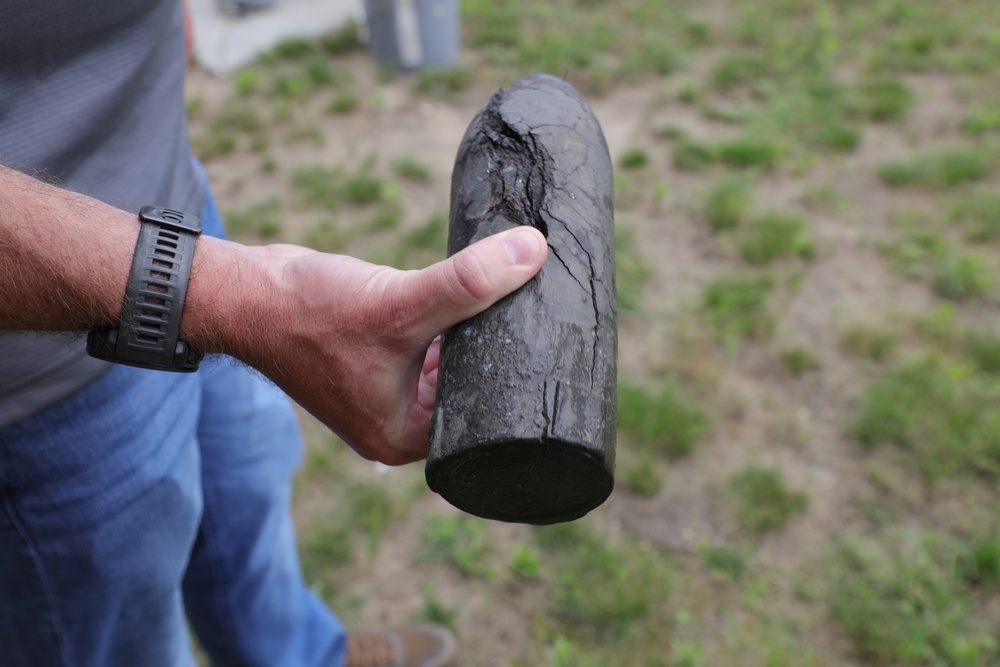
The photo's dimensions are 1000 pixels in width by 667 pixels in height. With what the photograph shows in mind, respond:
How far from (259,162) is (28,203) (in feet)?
Result: 13.0

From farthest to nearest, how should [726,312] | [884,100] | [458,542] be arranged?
1. [884,100]
2. [726,312]
3. [458,542]

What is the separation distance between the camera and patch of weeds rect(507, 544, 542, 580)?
3018 millimetres

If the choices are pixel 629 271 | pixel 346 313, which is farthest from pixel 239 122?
pixel 346 313

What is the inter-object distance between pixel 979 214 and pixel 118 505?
4.37m

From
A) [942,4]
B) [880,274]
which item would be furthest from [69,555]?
[942,4]

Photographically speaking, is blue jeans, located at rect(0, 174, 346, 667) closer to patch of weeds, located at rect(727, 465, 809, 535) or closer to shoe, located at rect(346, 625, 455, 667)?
shoe, located at rect(346, 625, 455, 667)

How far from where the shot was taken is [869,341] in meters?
3.75

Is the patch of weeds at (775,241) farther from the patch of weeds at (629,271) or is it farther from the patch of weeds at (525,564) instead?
the patch of weeds at (525,564)

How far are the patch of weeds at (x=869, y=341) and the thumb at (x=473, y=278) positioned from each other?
109 inches

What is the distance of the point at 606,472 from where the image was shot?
1480 mm

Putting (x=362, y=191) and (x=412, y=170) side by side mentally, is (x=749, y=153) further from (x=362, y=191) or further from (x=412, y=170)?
(x=362, y=191)

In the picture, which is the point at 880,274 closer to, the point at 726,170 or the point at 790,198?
the point at 790,198

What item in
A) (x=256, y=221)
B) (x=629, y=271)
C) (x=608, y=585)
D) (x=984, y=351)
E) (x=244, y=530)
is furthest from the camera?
(x=256, y=221)

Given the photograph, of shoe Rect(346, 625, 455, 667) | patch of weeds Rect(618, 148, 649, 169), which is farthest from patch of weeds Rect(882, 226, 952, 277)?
shoe Rect(346, 625, 455, 667)
